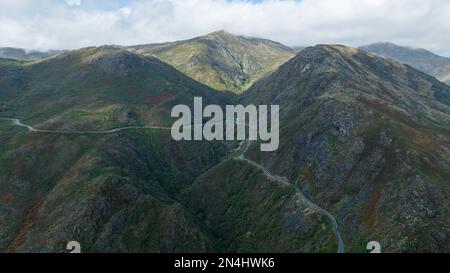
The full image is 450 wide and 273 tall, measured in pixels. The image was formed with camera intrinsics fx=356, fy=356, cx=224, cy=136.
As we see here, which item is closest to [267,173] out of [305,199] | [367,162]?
[305,199]

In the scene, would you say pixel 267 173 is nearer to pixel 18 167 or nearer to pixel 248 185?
pixel 248 185

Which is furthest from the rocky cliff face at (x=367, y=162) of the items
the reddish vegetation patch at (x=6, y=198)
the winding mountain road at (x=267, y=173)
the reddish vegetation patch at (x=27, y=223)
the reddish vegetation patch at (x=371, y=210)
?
the reddish vegetation patch at (x=6, y=198)

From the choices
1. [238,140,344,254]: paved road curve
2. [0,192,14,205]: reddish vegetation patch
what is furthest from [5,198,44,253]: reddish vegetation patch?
[238,140,344,254]: paved road curve

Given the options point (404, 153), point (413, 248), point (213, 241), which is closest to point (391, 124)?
point (404, 153)

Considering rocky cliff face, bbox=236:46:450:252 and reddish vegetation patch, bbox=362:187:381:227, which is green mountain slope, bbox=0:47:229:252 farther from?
reddish vegetation patch, bbox=362:187:381:227

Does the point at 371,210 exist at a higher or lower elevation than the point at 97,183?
lower

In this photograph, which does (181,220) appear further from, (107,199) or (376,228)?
(376,228)
